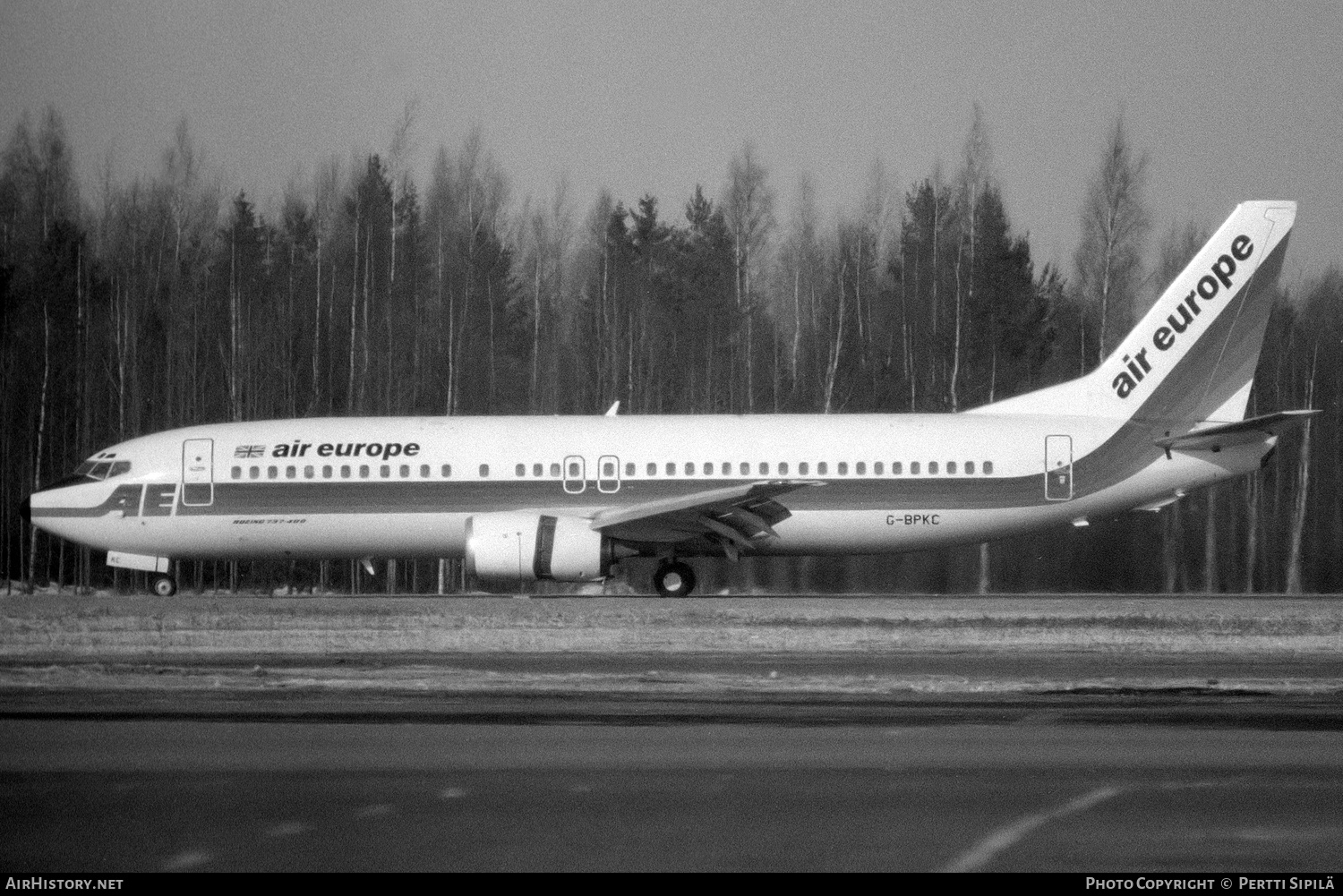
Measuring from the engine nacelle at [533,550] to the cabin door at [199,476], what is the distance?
5107 millimetres

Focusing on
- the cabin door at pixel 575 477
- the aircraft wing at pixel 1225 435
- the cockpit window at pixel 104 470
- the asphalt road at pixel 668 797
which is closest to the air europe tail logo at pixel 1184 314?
the aircraft wing at pixel 1225 435

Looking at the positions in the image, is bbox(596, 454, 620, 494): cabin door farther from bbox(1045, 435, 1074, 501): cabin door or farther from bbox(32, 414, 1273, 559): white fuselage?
bbox(1045, 435, 1074, 501): cabin door

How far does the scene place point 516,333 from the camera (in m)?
48.4

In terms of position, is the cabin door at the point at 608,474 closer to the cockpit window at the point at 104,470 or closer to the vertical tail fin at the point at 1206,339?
the vertical tail fin at the point at 1206,339

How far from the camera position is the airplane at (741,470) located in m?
26.0

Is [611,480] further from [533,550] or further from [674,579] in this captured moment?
[533,550]

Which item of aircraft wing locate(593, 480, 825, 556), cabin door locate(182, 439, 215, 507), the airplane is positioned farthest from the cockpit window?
aircraft wing locate(593, 480, 825, 556)

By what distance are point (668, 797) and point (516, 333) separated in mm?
39896

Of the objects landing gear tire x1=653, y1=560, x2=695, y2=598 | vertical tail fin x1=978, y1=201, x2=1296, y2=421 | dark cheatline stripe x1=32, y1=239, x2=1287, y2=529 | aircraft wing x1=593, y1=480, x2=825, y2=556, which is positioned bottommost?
landing gear tire x1=653, y1=560, x2=695, y2=598

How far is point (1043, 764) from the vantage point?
10.3 m

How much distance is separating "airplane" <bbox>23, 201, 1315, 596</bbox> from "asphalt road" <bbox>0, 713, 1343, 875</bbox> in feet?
45.8

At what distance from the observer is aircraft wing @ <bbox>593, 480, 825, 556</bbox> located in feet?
80.5
